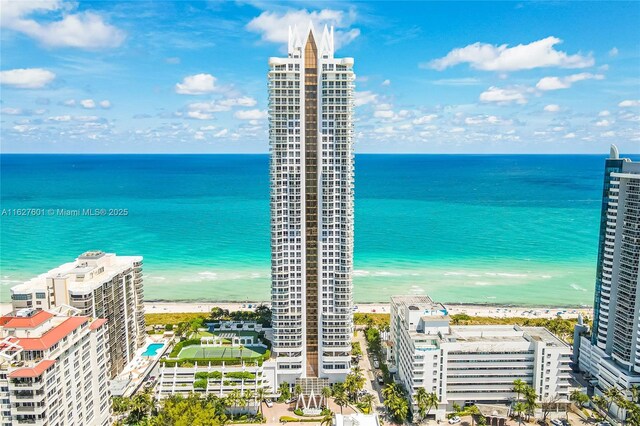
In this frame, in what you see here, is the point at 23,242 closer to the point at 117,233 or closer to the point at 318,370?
the point at 117,233

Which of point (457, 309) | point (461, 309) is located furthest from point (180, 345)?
point (461, 309)

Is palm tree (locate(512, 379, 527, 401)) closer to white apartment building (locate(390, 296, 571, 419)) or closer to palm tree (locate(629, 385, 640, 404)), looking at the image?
white apartment building (locate(390, 296, 571, 419))

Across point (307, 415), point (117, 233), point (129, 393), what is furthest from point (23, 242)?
point (307, 415)

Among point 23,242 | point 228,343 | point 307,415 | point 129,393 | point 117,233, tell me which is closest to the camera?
point 307,415

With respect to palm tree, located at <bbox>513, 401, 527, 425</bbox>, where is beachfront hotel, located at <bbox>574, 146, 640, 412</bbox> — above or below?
above

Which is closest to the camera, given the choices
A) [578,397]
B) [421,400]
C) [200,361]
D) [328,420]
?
[328,420]

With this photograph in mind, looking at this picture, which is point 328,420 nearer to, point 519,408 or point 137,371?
point 519,408

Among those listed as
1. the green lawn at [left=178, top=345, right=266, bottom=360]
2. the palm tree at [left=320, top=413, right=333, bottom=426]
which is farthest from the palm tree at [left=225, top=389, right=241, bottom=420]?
the palm tree at [left=320, top=413, right=333, bottom=426]
